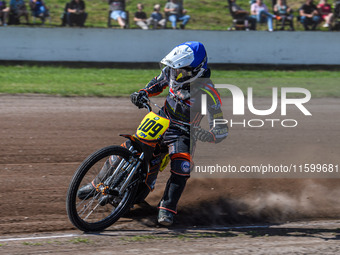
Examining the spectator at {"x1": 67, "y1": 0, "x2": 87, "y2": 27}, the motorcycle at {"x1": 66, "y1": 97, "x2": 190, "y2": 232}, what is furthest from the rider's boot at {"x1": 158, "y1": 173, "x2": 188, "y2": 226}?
the spectator at {"x1": 67, "y1": 0, "x2": 87, "y2": 27}

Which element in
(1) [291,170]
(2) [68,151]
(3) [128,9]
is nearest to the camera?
(1) [291,170]

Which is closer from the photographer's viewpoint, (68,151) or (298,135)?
(68,151)

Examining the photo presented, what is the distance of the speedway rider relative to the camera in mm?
5301

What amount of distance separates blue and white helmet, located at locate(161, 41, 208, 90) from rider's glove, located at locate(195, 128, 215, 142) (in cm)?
58

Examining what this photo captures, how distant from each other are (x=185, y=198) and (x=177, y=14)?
13339 mm

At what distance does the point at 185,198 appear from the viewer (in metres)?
6.33

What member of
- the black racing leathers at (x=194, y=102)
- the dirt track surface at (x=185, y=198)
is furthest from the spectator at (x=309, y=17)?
the black racing leathers at (x=194, y=102)

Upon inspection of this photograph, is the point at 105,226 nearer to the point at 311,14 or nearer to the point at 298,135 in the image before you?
the point at 298,135

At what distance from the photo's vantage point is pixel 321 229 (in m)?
5.61

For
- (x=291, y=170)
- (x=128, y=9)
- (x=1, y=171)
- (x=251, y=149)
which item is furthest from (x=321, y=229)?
(x=128, y=9)

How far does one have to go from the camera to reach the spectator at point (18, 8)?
17.4 meters

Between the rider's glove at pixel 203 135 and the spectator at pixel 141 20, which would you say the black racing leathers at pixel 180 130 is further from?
the spectator at pixel 141 20

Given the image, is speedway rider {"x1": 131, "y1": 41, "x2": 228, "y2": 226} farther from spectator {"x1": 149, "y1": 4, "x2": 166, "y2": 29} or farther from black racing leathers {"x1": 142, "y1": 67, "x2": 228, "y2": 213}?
spectator {"x1": 149, "y1": 4, "x2": 166, "y2": 29}

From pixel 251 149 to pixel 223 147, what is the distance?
1.50 ft
